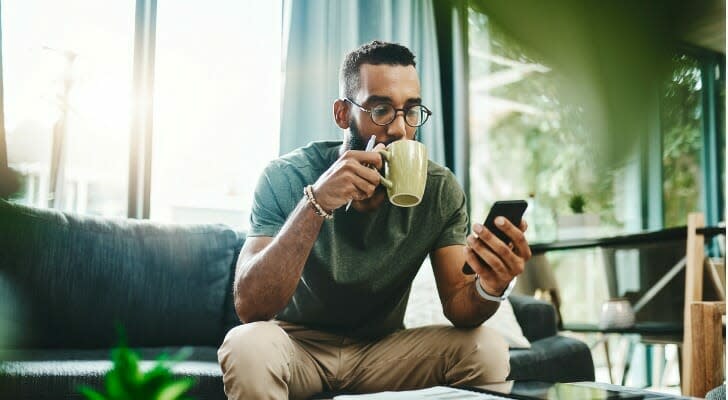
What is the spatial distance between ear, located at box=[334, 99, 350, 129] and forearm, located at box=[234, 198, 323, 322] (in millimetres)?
415

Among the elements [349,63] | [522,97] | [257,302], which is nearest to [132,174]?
[349,63]

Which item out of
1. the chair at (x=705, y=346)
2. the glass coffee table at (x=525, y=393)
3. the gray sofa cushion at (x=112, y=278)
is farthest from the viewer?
the gray sofa cushion at (x=112, y=278)

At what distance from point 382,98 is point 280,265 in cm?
49

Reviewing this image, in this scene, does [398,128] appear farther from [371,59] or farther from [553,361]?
[553,361]

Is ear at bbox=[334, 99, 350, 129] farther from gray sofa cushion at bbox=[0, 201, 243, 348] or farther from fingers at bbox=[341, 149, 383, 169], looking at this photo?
gray sofa cushion at bbox=[0, 201, 243, 348]

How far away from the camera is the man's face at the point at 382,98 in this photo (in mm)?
1498

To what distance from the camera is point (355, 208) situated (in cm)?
150

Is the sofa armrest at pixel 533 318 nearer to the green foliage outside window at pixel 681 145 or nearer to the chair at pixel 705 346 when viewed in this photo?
the chair at pixel 705 346

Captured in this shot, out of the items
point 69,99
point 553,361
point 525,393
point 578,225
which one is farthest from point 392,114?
point 578,225

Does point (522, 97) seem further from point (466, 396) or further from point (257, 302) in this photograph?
point (466, 396)

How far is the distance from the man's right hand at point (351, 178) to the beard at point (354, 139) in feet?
1.12

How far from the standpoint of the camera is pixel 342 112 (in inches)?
64.4

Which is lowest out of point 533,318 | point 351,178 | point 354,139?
point 533,318

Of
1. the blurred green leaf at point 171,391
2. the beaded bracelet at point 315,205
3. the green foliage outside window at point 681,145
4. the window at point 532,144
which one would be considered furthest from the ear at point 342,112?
the green foliage outside window at point 681,145
